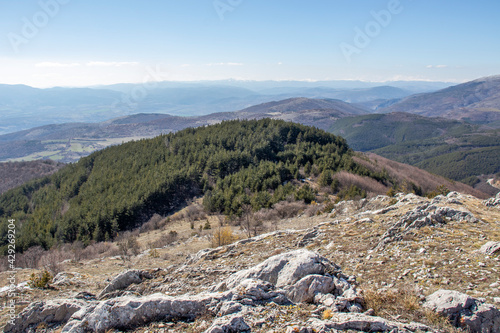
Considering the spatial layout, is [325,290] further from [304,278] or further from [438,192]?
[438,192]

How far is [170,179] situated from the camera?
56.7 metres

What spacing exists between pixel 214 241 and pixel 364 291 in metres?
15.0

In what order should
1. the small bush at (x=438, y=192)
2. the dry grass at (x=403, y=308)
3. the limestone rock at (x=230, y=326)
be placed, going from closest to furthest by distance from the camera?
the limestone rock at (x=230, y=326)
the dry grass at (x=403, y=308)
the small bush at (x=438, y=192)

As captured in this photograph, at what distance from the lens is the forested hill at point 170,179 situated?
4531 cm

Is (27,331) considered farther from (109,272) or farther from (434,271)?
(434,271)

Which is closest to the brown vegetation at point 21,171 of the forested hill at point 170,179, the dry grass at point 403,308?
the forested hill at point 170,179

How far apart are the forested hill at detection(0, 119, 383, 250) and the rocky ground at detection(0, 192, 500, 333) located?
2594 centimetres

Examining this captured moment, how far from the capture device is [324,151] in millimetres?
68312

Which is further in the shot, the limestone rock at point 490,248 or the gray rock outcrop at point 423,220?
the gray rock outcrop at point 423,220

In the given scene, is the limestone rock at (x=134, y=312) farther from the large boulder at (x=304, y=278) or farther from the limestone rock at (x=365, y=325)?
the limestone rock at (x=365, y=325)

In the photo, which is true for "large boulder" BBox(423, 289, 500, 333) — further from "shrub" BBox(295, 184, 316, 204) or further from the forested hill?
"shrub" BBox(295, 184, 316, 204)

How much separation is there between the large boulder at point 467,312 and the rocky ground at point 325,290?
0.08 feet

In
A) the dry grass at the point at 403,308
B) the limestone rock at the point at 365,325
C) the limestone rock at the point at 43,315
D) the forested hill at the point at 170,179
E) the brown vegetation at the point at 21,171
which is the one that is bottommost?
the brown vegetation at the point at 21,171

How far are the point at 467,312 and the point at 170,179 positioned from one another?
54639mm
